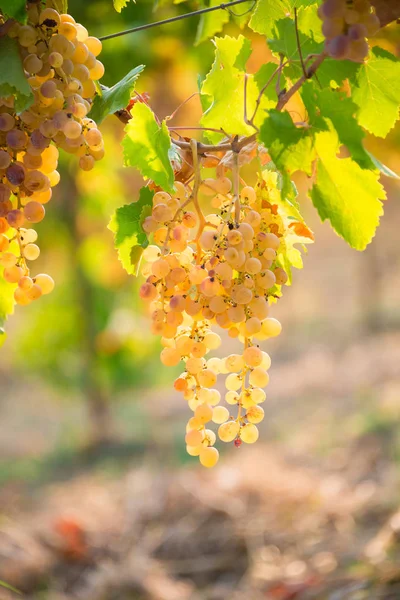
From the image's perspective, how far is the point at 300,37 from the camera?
72cm

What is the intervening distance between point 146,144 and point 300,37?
0.62 feet

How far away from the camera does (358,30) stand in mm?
591

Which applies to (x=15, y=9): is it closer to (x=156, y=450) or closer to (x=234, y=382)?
(x=234, y=382)

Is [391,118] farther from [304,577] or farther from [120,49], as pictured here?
[304,577]

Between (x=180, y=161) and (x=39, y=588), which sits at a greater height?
(x=39, y=588)

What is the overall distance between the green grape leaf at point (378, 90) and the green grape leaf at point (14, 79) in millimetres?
331

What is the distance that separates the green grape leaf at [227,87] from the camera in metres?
0.75

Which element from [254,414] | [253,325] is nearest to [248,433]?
[254,414]

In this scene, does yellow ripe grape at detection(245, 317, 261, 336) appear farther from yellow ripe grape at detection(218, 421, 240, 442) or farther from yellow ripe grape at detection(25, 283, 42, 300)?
yellow ripe grape at detection(25, 283, 42, 300)

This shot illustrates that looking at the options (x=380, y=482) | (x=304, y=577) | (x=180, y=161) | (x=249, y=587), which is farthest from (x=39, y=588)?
(x=180, y=161)

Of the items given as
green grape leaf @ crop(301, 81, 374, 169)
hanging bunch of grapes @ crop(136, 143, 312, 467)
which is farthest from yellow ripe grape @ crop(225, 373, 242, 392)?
green grape leaf @ crop(301, 81, 374, 169)

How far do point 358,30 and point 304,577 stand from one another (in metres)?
1.97

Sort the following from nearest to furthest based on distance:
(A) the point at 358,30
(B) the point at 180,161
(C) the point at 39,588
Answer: (A) the point at 358,30
(B) the point at 180,161
(C) the point at 39,588

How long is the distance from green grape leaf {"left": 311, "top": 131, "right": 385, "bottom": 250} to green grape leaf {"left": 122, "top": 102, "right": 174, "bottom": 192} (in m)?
0.15
